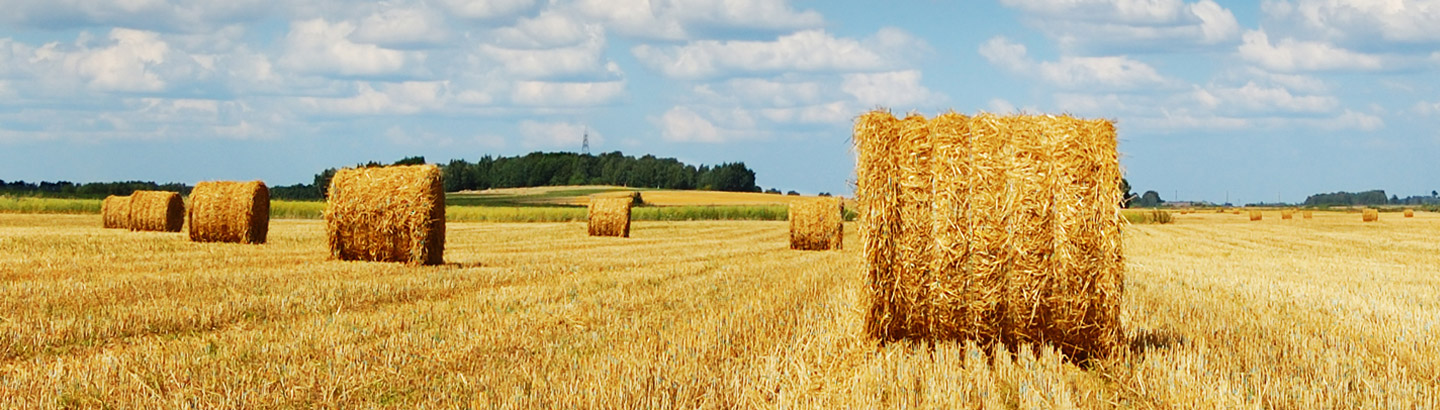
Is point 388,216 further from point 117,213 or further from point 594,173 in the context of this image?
point 594,173

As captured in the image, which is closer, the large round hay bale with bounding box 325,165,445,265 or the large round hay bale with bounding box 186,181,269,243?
the large round hay bale with bounding box 325,165,445,265

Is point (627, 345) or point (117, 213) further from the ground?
point (117, 213)

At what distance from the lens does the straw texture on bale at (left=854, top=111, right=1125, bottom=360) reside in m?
7.01

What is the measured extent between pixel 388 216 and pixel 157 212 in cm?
1392

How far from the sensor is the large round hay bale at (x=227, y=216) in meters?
20.3

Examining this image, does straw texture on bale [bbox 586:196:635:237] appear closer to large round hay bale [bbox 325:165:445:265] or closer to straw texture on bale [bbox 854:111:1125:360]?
large round hay bale [bbox 325:165:445:265]

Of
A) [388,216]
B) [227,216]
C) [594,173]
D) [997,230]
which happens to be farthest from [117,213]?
[594,173]

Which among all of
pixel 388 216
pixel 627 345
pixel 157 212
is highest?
pixel 388 216

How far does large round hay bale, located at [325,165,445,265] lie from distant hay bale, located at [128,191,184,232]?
12.9m

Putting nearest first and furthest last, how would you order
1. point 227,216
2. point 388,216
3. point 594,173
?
point 388,216
point 227,216
point 594,173

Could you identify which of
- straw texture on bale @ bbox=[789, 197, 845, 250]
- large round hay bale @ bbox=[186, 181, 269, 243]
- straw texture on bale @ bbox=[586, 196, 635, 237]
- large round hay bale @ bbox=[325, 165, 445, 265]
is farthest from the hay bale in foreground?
straw texture on bale @ bbox=[789, 197, 845, 250]

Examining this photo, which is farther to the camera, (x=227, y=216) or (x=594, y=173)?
(x=594, y=173)

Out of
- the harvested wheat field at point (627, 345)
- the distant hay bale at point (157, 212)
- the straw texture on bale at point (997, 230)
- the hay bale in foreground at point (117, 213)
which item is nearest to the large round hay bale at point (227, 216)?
the distant hay bale at point (157, 212)

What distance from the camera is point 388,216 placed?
14867 millimetres
